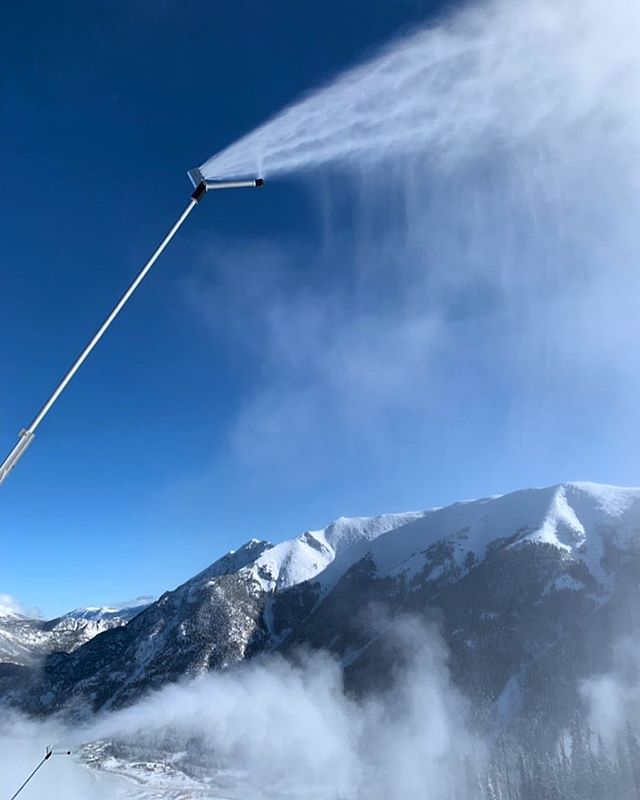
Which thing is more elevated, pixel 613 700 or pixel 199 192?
pixel 199 192

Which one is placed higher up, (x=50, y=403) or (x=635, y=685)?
(x=50, y=403)

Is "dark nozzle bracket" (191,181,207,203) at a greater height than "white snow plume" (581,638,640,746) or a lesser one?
greater

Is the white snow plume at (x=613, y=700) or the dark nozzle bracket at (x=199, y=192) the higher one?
the dark nozzle bracket at (x=199, y=192)

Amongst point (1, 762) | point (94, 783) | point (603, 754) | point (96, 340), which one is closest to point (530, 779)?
point (603, 754)

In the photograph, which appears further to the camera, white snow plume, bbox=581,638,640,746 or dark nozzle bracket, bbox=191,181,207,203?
white snow plume, bbox=581,638,640,746

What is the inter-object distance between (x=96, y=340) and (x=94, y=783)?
690ft

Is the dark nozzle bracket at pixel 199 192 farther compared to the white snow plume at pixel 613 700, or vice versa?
the white snow plume at pixel 613 700

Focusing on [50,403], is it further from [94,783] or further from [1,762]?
[94,783]

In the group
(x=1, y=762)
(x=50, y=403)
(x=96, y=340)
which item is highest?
(x=96, y=340)

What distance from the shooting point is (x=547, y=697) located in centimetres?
19788

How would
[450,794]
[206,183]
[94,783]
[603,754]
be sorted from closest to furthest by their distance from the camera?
[206,183]
[603,754]
[450,794]
[94,783]

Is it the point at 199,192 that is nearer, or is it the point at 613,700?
the point at 199,192

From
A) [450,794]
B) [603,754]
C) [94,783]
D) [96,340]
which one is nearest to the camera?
[96,340]

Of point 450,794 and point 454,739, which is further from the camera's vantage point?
point 454,739
